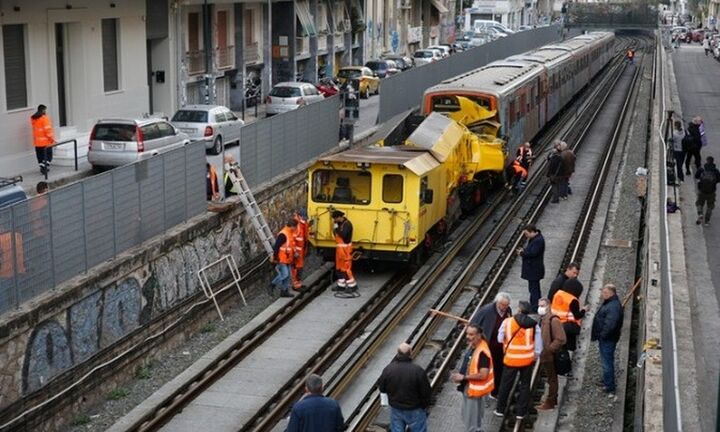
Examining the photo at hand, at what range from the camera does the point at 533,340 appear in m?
13.9

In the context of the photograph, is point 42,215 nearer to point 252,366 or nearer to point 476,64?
point 252,366

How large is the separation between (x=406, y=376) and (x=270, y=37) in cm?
3923

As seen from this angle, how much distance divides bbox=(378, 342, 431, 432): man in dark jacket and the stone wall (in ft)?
16.5

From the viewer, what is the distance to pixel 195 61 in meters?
42.5

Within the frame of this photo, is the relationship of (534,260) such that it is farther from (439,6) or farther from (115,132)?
(439,6)

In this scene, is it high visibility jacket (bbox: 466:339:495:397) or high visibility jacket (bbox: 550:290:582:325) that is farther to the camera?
high visibility jacket (bbox: 550:290:582:325)

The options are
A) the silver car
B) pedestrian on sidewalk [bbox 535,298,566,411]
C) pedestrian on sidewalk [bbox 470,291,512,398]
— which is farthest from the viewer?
the silver car

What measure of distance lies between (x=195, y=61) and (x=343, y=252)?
22604 millimetres

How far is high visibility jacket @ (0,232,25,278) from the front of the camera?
50.6 ft

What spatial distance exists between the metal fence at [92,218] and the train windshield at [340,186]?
2132 millimetres

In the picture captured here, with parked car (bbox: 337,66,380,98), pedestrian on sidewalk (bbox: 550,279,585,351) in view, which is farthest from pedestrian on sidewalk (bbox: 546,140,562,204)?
parked car (bbox: 337,66,380,98)

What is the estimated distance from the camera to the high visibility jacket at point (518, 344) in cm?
1376

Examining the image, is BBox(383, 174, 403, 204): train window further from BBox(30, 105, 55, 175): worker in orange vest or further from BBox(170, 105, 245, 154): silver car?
BBox(170, 105, 245, 154): silver car

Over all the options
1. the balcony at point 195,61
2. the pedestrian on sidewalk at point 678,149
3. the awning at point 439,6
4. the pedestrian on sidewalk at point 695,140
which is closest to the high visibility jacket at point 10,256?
the pedestrian on sidewalk at point 678,149
